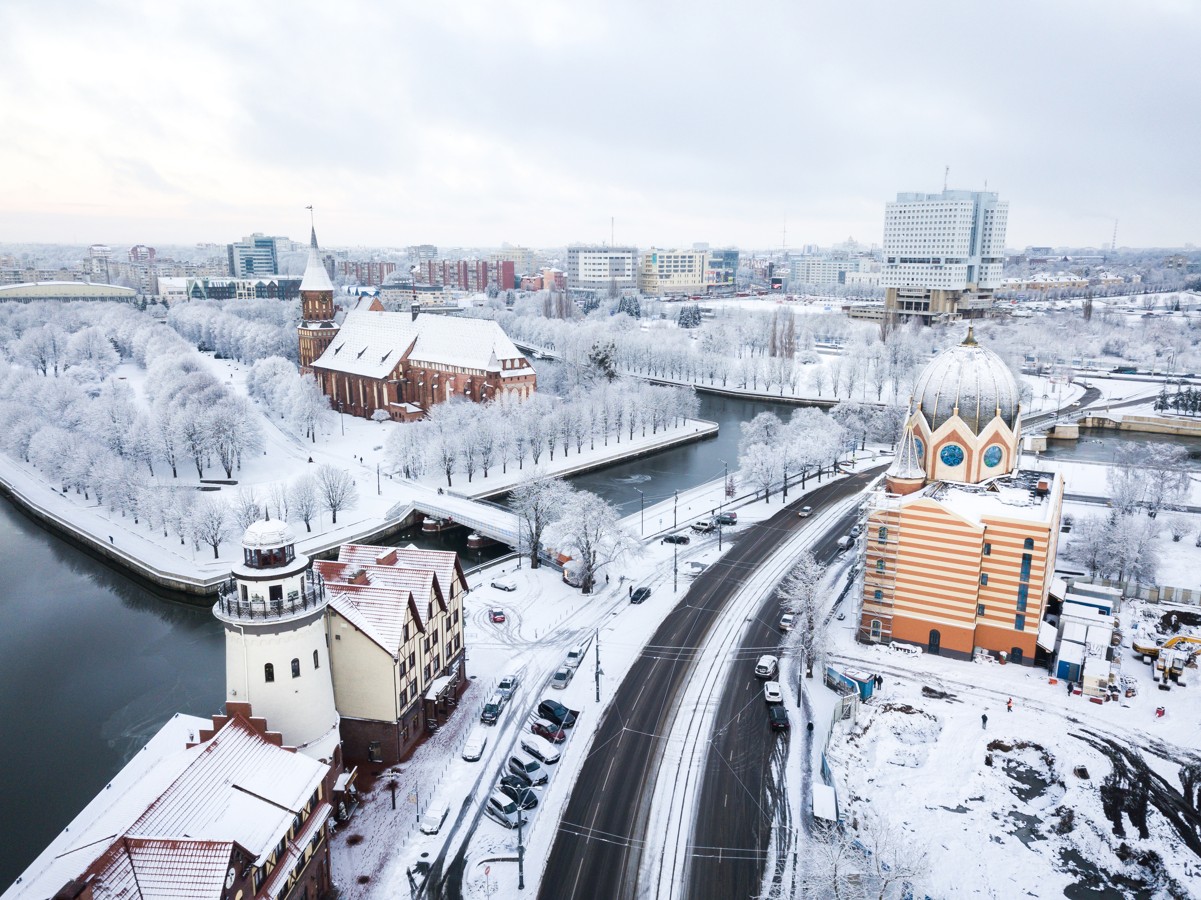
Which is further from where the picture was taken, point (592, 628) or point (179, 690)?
point (592, 628)

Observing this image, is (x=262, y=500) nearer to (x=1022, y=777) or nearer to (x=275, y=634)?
(x=275, y=634)

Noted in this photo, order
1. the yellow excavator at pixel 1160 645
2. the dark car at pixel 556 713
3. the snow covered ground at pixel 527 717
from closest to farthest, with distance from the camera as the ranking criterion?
the snow covered ground at pixel 527 717 → the dark car at pixel 556 713 → the yellow excavator at pixel 1160 645

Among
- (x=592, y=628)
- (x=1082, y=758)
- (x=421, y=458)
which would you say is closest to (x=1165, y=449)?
(x=1082, y=758)

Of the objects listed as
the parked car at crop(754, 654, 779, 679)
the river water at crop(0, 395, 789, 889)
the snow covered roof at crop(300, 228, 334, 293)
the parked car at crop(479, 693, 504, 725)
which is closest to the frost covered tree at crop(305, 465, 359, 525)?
the river water at crop(0, 395, 789, 889)

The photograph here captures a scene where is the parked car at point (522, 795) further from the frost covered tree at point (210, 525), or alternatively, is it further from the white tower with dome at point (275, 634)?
the frost covered tree at point (210, 525)

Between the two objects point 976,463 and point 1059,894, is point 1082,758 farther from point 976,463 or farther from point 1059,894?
point 976,463

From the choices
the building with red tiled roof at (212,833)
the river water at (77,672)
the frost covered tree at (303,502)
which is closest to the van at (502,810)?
the building with red tiled roof at (212,833)

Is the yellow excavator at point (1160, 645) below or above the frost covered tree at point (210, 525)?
below
